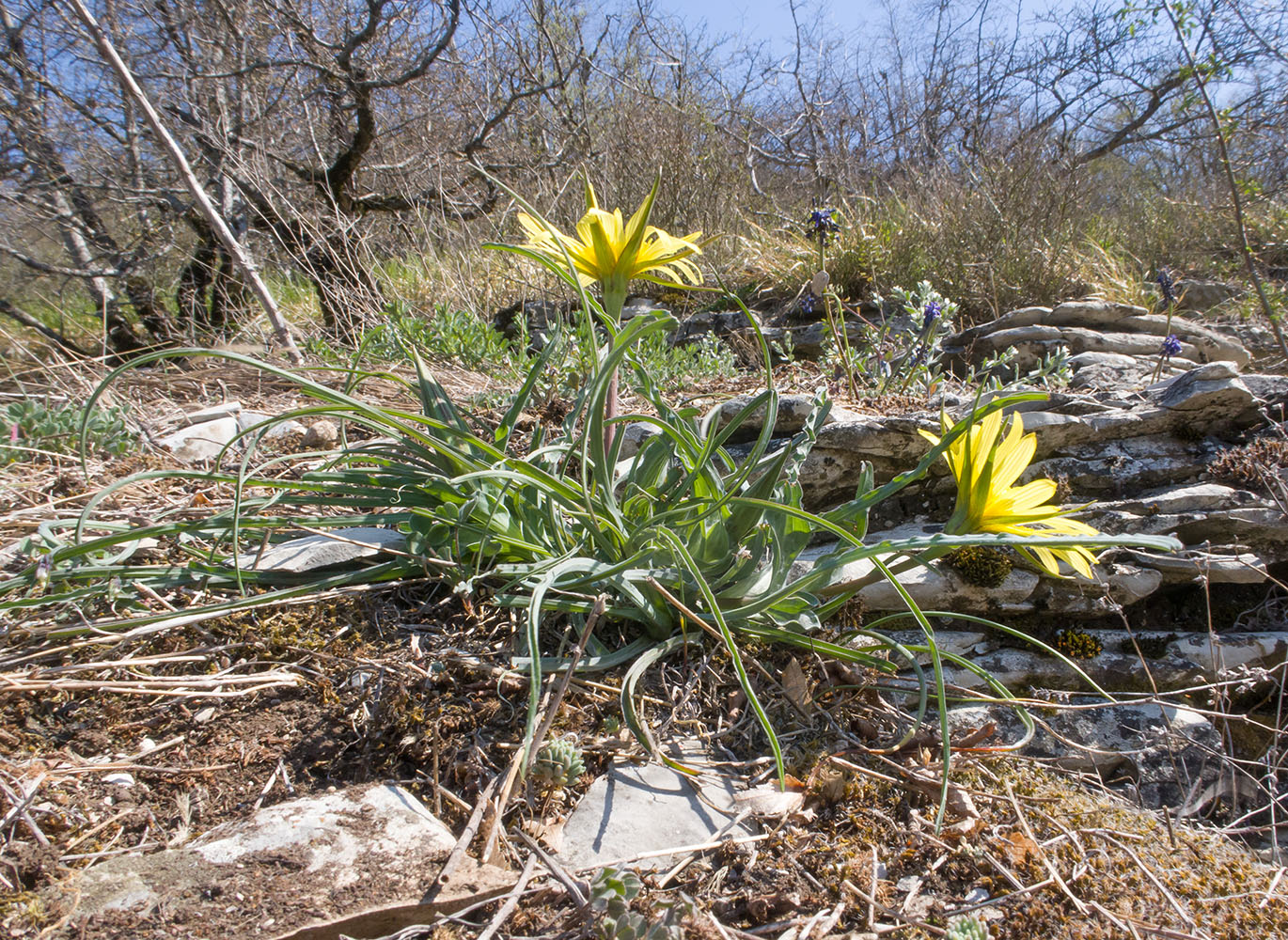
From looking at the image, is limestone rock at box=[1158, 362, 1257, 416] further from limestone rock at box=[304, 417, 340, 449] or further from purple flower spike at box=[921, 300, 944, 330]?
limestone rock at box=[304, 417, 340, 449]

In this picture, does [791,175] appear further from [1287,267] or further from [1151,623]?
[1151,623]

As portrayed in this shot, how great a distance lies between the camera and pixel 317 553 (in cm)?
167

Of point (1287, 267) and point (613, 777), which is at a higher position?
point (1287, 267)

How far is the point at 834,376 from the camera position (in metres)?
3.24

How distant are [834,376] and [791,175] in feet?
24.2

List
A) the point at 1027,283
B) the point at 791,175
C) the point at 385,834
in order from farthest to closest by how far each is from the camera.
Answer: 1. the point at 791,175
2. the point at 1027,283
3. the point at 385,834

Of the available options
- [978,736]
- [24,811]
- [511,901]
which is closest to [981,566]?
[978,736]

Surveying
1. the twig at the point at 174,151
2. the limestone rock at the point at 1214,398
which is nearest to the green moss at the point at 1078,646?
the limestone rock at the point at 1214,398

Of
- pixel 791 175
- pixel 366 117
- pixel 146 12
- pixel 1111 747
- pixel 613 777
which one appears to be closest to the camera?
pixel 613 777

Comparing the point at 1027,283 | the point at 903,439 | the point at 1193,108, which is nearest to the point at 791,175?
the point at 1027,283

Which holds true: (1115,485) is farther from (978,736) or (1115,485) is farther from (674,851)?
(674,851)

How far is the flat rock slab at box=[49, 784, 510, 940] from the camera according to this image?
0.89 metres

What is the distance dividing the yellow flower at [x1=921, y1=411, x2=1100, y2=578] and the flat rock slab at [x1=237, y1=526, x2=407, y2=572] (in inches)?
46.6

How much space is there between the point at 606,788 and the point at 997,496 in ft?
2.91
